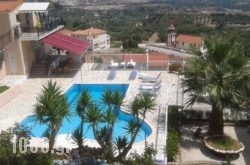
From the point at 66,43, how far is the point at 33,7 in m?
3.50

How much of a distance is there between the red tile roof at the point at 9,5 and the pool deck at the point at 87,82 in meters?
4.72

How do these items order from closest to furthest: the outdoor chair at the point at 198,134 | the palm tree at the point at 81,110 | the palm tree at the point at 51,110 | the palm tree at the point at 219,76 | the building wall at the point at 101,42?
the palm tree at the point at 51,110
the palm tree at the point at 81,110
the palm tree at the point at 219,76
the outdoor chair at the point at 198,134
the building wall at the point at 101,42

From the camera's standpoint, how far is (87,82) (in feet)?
82.0

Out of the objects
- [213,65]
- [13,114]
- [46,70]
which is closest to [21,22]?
[46,70]

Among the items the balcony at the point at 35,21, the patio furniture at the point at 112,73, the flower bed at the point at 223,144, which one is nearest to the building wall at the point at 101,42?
the balcony at the point at 35,21

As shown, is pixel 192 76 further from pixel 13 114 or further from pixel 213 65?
pixel 13 114

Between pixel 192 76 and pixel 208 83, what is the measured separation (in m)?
0.90

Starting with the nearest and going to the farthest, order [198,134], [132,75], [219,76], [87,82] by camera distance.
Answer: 1. [219,76]
2. [198,134]
3. [87,82]
4. [132,75]

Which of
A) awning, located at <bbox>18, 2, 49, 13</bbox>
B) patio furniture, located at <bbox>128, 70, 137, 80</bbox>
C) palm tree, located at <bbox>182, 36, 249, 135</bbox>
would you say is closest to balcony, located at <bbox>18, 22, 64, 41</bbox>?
awning, located at <bbox>18, 2, 49, 13</bbox>

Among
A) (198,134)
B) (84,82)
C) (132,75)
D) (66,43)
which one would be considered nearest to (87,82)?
(84,82)

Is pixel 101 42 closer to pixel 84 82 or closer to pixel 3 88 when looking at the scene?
pixel 84 82

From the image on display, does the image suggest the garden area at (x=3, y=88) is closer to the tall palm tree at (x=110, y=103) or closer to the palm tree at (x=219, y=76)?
the tall palm tree at (x=110, y=103)

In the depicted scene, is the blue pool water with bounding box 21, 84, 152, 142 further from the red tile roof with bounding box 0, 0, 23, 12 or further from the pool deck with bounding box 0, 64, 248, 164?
the red tile roof with bounding box 0, 0, 23, 12

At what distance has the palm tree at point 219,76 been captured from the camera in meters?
15.5
